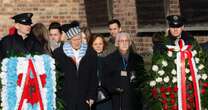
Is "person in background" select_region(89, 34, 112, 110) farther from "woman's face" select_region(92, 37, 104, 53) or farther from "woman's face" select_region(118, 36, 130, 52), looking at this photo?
"woman's face" select_region(118, 36, 130, 52)

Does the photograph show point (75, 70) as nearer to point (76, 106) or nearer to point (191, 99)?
point (76, 106)

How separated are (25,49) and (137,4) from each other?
203 inches

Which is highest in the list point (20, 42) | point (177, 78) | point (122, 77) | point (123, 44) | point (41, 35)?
point (20, 42)

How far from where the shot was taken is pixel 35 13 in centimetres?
1423

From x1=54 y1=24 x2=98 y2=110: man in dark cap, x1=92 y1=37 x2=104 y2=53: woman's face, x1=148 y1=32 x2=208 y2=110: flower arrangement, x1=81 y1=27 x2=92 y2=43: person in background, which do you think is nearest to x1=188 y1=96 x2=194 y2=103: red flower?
x1=148 y1=32 x2=208 y2=110: flower arrangement

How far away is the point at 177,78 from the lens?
28.1 ft

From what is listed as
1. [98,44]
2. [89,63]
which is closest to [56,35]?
[98,44]

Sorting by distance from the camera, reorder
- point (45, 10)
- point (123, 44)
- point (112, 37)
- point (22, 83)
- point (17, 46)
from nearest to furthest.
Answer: point (22, 83) → point (17, 46) → point (123, 44) → point (112, 37) → point (45, 10)

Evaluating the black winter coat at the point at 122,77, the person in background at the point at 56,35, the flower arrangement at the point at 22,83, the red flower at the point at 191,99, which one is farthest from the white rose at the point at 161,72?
the person in background at the point at 56,35

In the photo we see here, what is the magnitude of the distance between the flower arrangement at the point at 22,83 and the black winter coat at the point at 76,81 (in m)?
0.34

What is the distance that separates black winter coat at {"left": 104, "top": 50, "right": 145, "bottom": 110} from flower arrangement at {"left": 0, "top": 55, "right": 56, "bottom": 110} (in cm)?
120

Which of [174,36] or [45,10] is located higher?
[174,36]

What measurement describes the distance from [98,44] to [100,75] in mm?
484

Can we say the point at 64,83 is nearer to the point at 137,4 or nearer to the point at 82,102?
the point at 82,102
